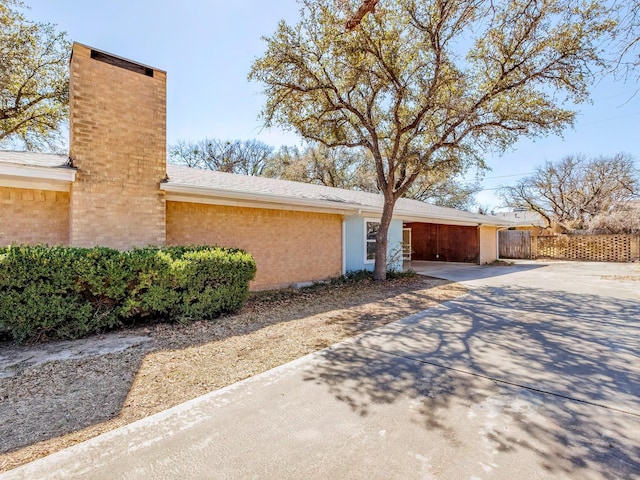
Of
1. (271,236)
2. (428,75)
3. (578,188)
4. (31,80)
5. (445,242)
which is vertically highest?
(31,80)

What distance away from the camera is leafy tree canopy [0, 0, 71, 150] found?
1078 centimetres

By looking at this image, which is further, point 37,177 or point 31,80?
point 31,80

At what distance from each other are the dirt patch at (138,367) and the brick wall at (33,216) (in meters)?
2.22

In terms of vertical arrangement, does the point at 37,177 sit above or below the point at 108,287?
above

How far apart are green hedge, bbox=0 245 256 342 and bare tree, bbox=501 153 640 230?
25.5 m

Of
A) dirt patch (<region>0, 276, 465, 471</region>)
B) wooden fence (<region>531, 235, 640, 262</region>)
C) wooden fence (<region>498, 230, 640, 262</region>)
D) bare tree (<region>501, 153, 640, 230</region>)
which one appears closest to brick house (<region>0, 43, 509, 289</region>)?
dirt patch (<region>0, 276, 465, 471</region>)

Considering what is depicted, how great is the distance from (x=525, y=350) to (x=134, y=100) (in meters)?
7.97

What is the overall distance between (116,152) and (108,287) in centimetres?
283

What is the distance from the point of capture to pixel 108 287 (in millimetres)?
4953

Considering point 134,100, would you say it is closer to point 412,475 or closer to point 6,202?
point 6,202

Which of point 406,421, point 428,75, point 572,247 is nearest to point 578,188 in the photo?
point 572,247

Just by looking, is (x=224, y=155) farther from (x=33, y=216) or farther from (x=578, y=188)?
(x=578, y=188)

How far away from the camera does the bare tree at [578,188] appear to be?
2364 cm

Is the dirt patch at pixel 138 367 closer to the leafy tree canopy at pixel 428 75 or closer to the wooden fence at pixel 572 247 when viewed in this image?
the leafy tree canopy at pixel 428 75
